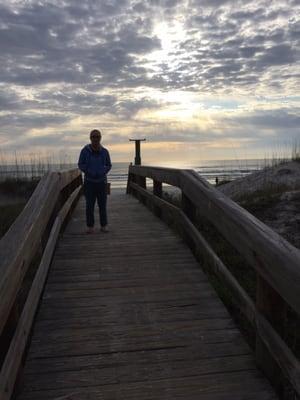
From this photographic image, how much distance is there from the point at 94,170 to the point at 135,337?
3855 mm

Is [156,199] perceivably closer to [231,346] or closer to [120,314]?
[120,314]

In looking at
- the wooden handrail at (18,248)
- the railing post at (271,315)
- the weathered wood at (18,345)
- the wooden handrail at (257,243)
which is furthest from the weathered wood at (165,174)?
the railing post at (271,315)

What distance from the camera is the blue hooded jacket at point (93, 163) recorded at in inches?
273

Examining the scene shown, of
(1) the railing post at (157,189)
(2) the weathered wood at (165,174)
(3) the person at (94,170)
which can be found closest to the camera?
(2) the weathered wood at (165,174)

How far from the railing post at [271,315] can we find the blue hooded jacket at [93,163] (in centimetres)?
435

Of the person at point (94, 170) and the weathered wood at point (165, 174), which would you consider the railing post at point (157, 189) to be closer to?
the weathered wood at point (165, 174)

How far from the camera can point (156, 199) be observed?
8.06m

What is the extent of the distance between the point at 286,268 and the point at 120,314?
69.6 inches

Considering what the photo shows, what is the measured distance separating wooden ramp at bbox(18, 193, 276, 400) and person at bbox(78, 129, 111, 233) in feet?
5.57

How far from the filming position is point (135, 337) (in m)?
3.49

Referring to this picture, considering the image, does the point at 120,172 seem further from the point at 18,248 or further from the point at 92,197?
the point at 18,248

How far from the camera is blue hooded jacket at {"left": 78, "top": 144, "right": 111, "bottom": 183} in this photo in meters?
6.93

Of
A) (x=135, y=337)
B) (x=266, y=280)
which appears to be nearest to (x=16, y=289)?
(x=135, y=337)

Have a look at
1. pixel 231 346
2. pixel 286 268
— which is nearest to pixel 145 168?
pixel 231 346
